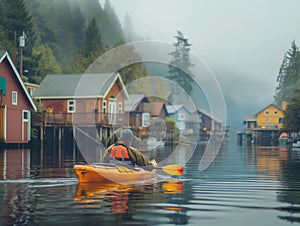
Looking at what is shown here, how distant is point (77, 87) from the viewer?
61.1m

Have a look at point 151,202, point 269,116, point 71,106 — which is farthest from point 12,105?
point 269,116

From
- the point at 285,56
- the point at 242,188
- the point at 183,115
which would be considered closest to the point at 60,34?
the point at 183,115

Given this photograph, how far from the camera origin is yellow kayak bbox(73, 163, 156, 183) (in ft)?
51.3

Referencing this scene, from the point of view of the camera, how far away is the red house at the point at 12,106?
147 ft

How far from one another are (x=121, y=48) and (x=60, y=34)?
5972cm

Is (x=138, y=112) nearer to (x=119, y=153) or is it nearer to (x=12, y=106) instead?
(x=12, y=106)

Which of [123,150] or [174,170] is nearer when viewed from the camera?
[123,150]

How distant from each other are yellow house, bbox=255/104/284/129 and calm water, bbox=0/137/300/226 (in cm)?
11390

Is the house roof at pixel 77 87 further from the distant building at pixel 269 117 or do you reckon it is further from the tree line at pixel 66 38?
the distant building at pixel 269 117

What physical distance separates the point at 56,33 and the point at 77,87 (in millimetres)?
86540

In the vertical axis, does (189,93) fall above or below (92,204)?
above

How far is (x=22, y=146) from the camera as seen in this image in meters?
47.3

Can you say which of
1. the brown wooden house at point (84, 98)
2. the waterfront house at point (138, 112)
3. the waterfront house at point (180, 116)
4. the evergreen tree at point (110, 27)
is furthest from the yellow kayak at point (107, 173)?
the evergreen tree at point (110, 27)

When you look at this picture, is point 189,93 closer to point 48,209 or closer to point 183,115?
point 183,115
